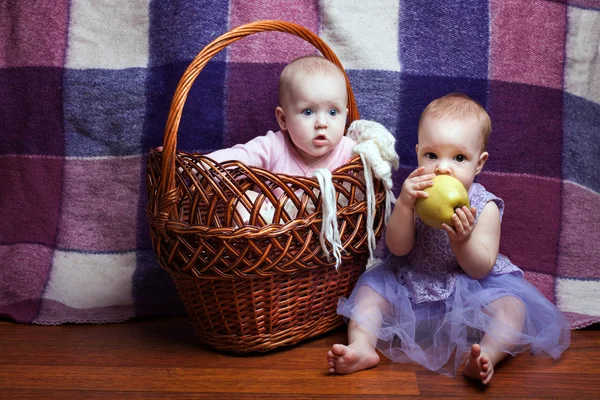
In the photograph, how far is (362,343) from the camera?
1324 millimetres

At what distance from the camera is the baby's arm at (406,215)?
130 cm

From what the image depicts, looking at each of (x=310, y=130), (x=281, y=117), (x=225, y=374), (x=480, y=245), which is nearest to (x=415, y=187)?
(x=480, y=245)

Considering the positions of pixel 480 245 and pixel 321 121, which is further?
pixel 321 121

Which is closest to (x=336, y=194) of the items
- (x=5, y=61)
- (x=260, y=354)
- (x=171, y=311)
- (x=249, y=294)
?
(x=249, y=294)

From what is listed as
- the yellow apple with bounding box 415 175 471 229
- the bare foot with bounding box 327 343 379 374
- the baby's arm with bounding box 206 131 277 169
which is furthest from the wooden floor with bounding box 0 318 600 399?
the baby's arm with bounding box 206 131 277 169

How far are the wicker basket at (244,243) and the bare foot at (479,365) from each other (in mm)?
307

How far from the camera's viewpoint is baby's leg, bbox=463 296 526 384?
3.98ft

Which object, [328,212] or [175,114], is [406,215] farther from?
[175,114]

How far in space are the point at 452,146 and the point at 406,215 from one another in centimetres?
16

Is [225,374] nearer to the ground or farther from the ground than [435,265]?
nearer to the ground

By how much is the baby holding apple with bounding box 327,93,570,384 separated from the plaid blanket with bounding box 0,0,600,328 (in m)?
0.32

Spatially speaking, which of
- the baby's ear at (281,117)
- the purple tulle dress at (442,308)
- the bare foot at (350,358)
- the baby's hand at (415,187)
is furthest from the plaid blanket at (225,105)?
the bare foot at (350,358)

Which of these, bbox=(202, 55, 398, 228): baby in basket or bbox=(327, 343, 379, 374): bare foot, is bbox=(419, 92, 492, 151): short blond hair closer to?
bbox=(202, 55, 398, 228): baby in basket

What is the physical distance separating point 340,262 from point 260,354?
0.25 metres
